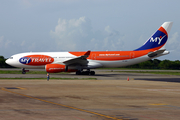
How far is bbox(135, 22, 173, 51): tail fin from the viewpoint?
46312 mm

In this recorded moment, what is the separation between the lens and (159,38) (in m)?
46.3

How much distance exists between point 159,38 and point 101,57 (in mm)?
11237

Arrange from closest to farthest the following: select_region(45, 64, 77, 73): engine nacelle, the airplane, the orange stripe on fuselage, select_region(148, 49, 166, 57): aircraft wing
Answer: select_region(45, 64, 77, 73): engine nacelle, select_region(148, 49, 166, 57): aircraft wing, the airplane, the orange stripe on fuselage

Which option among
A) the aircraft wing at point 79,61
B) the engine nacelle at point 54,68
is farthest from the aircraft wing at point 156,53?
the engine nacelle at point 54,68

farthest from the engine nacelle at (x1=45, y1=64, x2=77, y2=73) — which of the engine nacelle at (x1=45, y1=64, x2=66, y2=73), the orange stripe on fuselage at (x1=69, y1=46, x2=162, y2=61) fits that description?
the orange stripe on fuselage at (x1=69, y1=46, x2=162, y2=61)

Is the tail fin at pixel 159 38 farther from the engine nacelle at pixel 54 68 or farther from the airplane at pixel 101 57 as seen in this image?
the engine nacelle at pixel 54 68

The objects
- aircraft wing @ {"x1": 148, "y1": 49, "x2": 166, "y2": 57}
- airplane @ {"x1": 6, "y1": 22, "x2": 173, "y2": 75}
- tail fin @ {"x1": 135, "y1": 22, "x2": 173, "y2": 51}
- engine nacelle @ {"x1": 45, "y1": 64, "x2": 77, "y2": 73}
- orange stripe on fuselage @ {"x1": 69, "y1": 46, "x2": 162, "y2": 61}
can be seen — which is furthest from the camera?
tail fin @ {"x1": 135, "y1": 22, "x2": 173, "y2": 51}

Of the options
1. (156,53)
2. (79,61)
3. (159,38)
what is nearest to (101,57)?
(79,61)

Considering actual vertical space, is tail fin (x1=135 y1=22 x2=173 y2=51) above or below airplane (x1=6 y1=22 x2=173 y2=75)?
above

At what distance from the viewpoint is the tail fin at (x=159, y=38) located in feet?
152

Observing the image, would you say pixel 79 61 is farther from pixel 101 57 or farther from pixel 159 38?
pixel 159 38

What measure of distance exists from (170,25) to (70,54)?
62.9ft

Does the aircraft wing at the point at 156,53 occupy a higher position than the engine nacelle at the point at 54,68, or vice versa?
the aircraft wing at the point at 156,53

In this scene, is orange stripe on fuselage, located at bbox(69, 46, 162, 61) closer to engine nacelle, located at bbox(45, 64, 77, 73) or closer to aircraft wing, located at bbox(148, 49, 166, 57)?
aircraft wing, located at bbox(148, 49, 166, 57)
